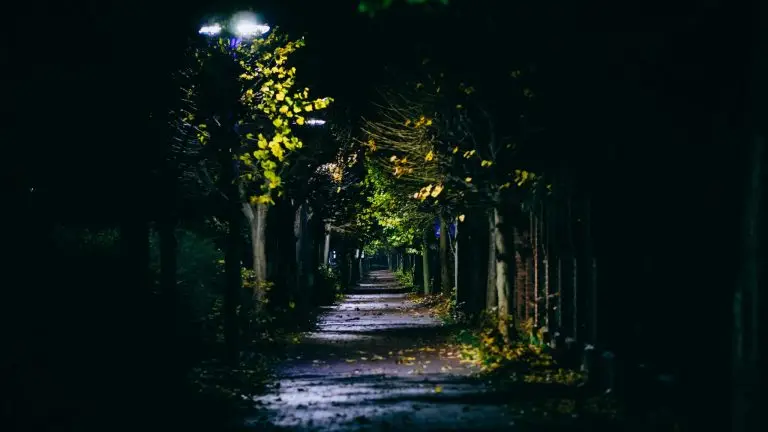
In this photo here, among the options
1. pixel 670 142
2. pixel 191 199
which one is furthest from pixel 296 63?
pixel 670 142

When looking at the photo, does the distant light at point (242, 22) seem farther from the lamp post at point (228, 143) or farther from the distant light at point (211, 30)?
the lamp post at point (228, 143)

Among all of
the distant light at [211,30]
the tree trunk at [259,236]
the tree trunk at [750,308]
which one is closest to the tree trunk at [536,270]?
the tree trunk at [259,236]

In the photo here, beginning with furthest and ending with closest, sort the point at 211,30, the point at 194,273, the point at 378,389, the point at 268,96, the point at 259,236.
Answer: the point at 259,236 → the point at 268,96 → the point at 194,273 → the point at 211,30 → the point at 378,389

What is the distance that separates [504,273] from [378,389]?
7669 millimetres

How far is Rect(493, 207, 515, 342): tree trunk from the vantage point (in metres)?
23.0

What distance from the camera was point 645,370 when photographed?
13.2 metres

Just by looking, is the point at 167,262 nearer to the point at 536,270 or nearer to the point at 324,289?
the point at 536,270

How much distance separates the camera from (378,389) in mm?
16547

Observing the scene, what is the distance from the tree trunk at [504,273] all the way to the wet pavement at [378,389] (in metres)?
1.37

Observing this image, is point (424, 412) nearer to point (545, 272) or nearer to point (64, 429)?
point (64, 429)

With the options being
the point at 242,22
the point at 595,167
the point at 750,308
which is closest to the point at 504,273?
the point at 595,167

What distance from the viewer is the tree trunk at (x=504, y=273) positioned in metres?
23.0

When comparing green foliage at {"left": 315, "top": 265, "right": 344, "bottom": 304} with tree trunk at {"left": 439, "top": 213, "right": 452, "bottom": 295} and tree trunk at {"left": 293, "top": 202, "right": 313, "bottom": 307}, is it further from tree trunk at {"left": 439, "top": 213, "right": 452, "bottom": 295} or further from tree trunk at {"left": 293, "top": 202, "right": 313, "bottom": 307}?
tree trunk at {"left": 293, "top": 202, "right": 313, "bottom": 307}

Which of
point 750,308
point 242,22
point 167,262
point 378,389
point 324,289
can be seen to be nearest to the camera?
point 750,308
